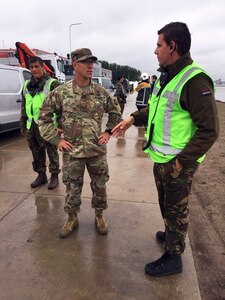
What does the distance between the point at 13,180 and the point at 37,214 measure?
1.35m

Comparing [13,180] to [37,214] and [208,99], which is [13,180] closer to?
[37,214]

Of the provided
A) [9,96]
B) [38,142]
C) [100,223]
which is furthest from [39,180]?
[9,96]

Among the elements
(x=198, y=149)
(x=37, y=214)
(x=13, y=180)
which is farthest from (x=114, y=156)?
(x=198, y=149)

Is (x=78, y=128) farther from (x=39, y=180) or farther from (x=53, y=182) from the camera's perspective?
(x=39, y=180)

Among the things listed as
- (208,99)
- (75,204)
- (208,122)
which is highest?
(208,99)

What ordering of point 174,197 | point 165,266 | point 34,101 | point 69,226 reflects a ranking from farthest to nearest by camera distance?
point 34,101 < point 69,226 < point 165,266 < point 174,197

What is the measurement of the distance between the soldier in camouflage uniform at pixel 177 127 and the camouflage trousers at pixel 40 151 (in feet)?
7.45

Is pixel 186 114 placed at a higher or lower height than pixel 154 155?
higher

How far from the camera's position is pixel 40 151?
459cm

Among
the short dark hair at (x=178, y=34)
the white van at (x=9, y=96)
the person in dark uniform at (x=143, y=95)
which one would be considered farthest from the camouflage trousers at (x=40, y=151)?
the person in dark uniform at (x=143, y=95)

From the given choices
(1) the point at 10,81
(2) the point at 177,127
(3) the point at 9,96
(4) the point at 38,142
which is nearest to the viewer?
(2) the point at 177,127

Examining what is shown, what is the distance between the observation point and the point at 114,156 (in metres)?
6.38

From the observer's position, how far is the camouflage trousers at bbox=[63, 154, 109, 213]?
10.2 ft

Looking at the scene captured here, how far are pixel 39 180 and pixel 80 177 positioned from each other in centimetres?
163
